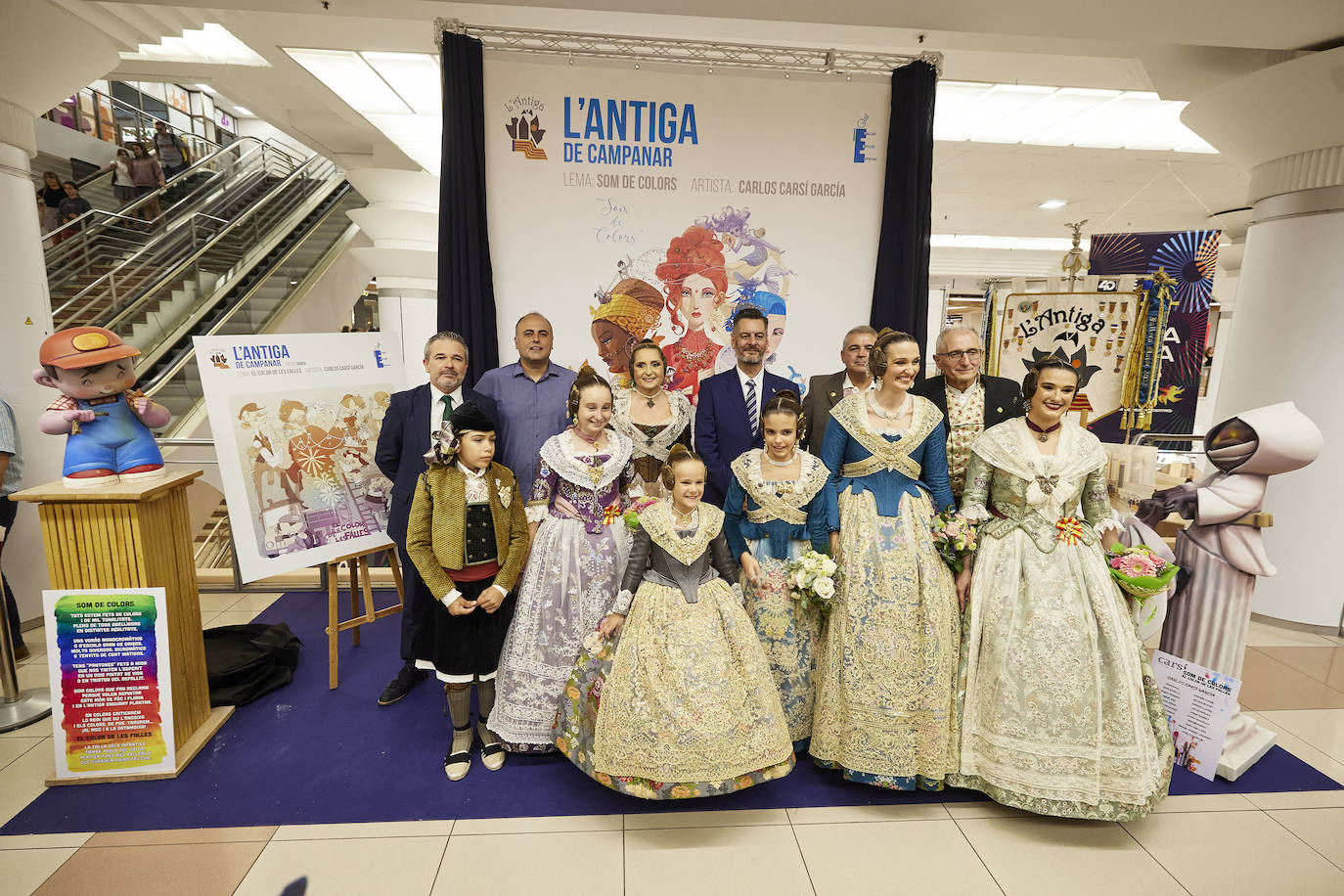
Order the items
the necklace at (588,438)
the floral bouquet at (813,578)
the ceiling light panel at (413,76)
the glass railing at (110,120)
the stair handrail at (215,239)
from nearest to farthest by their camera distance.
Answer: the floral bouquet at (813,578) → the necklace at (588,438) → the ceiling light panel at (413,76) → the stair handrail at (215,239) → the glass railing at (110,120)

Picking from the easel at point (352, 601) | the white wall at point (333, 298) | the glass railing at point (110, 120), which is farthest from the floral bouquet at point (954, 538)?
the glass railing at point (110, 120)

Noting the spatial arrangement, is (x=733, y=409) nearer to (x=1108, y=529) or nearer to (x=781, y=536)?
(x=781, y=536)

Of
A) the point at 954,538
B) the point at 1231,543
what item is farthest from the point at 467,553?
the point at 1231,543

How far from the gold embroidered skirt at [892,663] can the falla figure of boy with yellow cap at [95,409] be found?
3.21m

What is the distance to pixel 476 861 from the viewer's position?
7.93 feet

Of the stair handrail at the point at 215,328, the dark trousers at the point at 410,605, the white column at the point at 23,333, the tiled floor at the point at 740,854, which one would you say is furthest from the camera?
the stair handrail at the point at 215,328

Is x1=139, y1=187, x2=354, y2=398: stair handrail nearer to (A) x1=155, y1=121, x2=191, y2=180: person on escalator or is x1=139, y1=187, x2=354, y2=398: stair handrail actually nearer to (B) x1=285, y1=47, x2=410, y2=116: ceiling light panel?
(B) x1=285, y1=47, x2=410, y2=116: ceiling light panel

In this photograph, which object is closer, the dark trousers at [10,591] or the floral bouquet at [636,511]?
the floral bouquet at [636,511]

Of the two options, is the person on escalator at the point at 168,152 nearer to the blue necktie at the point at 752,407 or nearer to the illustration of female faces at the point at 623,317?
the illustration of female faces at the point at 623,317

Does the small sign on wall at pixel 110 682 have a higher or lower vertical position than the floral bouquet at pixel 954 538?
lower

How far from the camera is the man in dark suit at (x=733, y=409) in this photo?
10.8ft

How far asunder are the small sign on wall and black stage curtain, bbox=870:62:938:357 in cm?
405

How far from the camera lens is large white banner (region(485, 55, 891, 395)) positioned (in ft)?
12.3

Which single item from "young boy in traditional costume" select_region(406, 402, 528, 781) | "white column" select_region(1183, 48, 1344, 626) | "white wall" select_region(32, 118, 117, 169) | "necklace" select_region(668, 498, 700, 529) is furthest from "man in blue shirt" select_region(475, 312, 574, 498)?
"white wall" select_region(32, 118, 117, 169)
